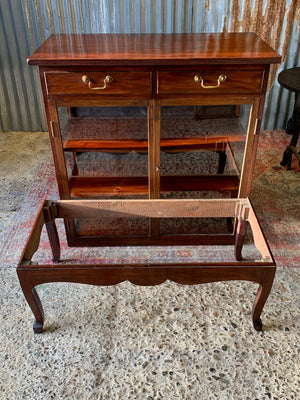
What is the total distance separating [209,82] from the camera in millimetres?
1963

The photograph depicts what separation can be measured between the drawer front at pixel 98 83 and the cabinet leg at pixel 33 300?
3.08 feet

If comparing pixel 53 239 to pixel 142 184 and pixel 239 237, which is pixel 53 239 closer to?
pixel 142 184

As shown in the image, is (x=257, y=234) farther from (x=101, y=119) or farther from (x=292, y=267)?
(x=101, y=119)

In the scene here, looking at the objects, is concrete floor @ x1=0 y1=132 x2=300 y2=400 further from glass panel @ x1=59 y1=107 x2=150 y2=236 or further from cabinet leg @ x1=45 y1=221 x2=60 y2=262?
glass panel @ x1=59 y1=107 x2=150 y2=236

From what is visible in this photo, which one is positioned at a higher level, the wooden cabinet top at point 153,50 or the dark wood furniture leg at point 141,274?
the wooden cabinet top at point 153,50

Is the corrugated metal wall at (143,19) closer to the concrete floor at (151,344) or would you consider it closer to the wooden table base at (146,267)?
the wooden table base at (146,267)

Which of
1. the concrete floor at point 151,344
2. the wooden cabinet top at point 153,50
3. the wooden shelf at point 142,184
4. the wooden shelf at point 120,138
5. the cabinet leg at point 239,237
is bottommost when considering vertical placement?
the concrete floor at point 151,344

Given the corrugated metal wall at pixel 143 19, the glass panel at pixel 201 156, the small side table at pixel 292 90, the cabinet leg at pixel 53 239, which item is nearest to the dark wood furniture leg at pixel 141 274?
the cabinet leg at pixel 53 239

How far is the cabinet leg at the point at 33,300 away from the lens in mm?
1705

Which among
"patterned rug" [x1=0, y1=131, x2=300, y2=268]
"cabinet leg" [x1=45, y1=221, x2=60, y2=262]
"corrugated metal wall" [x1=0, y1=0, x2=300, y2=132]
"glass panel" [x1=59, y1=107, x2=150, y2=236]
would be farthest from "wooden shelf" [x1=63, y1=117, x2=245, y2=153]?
"corrugated metal wall" [x1=0, y1=0, x2=300, y2=132]

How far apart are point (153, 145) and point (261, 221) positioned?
1021 millimetres

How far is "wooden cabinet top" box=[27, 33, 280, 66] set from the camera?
1.88 meters

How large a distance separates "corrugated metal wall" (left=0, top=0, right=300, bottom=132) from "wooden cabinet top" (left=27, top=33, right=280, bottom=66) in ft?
3.79

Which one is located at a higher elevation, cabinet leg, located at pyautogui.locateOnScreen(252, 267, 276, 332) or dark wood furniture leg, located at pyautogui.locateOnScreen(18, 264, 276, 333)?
dark wood furniture leg, located at pyautogui.locateOnScreen(18, 264, 276, 333)
